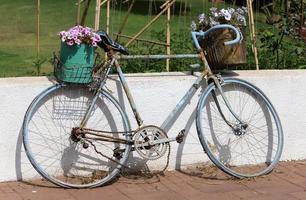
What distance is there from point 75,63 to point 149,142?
35.0 inches

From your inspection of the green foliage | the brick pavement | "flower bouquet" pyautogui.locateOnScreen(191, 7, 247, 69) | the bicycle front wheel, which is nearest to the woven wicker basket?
"flower bouquet" pyautogui.locateOnScreen(191, 7, 247, 69)

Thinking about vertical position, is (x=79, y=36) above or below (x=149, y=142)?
above

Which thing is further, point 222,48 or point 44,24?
point 44,24

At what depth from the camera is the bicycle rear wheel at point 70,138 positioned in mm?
5281

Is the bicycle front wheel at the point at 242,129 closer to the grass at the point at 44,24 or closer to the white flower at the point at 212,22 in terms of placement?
the white flower at the point at 212,22

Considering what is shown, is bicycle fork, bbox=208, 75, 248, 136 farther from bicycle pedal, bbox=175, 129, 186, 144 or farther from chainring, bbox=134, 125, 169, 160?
chainring, bbox=134, 125, 169, 160

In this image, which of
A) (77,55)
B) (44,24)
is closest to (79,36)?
(77,55)

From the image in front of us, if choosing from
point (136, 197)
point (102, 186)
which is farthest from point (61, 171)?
point (136, 197)

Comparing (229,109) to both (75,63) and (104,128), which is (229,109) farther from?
(75,63)

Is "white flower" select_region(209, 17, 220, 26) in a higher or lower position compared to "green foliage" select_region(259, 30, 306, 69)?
higher

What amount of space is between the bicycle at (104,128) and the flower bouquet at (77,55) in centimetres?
10

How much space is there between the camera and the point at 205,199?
5125mm

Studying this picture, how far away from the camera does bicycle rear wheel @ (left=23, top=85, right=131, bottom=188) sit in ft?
17.3

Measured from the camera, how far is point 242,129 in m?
5.74
